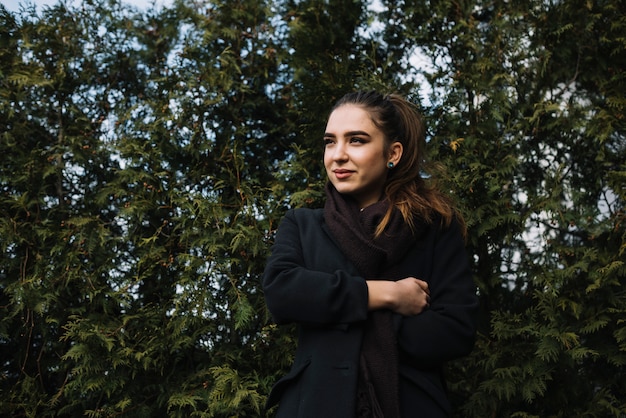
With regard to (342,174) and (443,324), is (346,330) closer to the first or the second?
(443,324)

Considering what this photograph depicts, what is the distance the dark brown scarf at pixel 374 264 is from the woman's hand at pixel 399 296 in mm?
48

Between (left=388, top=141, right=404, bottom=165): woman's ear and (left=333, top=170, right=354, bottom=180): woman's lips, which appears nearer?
(left=333, top=170, right=354, bottom=180): woman's lips

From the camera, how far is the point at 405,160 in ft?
8.53

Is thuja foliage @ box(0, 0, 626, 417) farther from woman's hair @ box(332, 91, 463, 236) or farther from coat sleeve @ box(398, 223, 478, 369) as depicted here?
coat sleeve @ box(398, 223, 478, 369)

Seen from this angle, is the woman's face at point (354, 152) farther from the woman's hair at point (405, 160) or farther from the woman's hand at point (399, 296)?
the woman's hand at point (399, 296)

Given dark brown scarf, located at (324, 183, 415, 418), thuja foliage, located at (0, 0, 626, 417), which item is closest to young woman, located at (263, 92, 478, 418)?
dark brown scarf, located at (324, 183, 415, 418)

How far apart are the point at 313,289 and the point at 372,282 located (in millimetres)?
205

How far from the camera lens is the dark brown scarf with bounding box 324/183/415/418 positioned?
6.95ft

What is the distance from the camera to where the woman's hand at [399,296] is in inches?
85.8

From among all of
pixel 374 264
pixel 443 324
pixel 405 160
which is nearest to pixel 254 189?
pixel 405 160

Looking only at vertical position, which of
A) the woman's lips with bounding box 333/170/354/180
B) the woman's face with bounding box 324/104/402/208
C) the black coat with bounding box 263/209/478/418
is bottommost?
the black coat with bounding box 263/209/478/418

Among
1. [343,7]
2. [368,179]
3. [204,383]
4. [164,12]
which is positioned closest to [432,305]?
[368,179]

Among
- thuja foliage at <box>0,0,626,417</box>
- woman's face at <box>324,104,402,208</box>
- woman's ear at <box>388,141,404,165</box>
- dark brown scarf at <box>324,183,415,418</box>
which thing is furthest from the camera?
thuja foliage at <box>0,0,626,417</box>

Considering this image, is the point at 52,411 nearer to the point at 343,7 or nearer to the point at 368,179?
the point at 368,179
